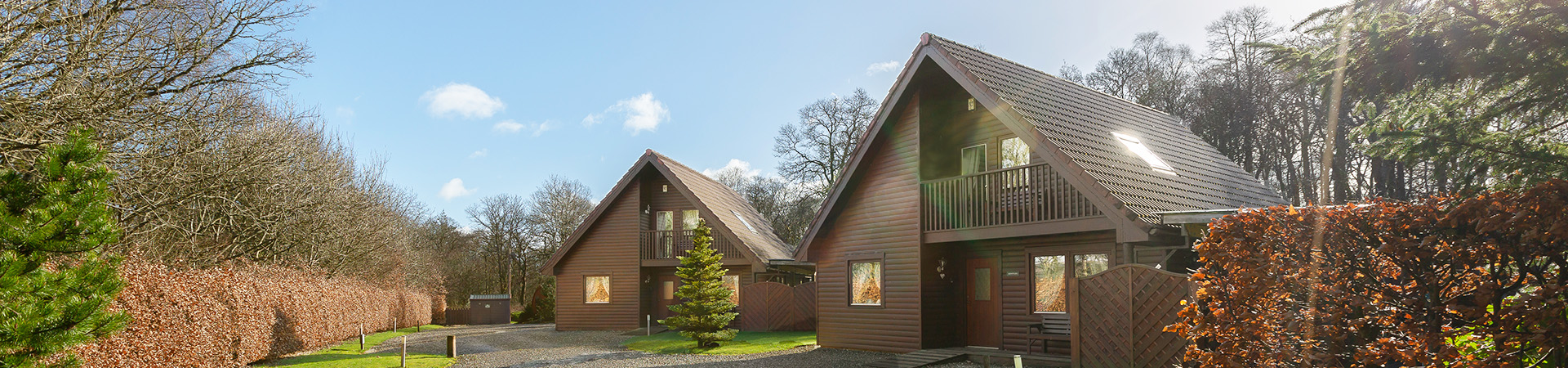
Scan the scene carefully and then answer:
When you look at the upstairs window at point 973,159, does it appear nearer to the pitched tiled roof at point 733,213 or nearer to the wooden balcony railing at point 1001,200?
the wooden balcony railing at point 1001,200

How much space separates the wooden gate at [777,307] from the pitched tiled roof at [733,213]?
3.37 ft

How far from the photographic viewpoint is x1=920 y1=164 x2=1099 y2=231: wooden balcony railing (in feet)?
45.6

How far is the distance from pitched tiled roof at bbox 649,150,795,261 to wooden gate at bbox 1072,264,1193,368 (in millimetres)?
14389

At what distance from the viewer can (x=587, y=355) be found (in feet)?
64.3

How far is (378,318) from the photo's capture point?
3155cm

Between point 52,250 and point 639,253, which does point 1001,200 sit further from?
point 639,253

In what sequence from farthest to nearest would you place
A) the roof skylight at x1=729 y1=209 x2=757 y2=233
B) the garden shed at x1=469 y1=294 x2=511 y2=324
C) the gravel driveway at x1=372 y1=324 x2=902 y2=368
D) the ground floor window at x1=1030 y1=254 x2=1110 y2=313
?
the garden shed at x1=469 y1=294 x2=511 y2=324, the roof skylight at x1=729 y1=209 x2=757 y2=233, the gravel driveway at x1=372 y1=324 x2=902 y2=368, the ground floor window at x1=1030 y1=254 x2=1110 y2=313

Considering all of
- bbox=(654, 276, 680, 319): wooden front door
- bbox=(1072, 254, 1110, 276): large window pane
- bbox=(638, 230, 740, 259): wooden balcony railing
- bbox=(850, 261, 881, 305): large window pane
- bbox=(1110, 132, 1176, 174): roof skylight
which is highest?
bbox=(1110, 132, 1176, 174): roof skylight

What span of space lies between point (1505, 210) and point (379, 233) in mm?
Answer: 33101

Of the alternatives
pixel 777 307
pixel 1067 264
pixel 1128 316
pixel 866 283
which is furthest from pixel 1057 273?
pixel 777 307

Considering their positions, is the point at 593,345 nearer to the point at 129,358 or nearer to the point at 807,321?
the point at 807,321

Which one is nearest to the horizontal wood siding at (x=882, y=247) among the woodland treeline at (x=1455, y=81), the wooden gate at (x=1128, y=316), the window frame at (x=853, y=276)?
the window frame at (x=853, y=276)

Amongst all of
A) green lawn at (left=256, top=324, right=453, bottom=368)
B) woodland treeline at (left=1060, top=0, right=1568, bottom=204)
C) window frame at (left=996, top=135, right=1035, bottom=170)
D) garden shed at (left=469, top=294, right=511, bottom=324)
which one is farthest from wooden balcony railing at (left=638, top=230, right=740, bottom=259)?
woodland treeline at (left=1060, top=0, right=1568, bottom=204)

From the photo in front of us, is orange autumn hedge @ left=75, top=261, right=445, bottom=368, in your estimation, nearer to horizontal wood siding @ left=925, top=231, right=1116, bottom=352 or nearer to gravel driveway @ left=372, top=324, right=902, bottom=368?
gravel driveway @ left=372, top=324, right=902, bottom=368
